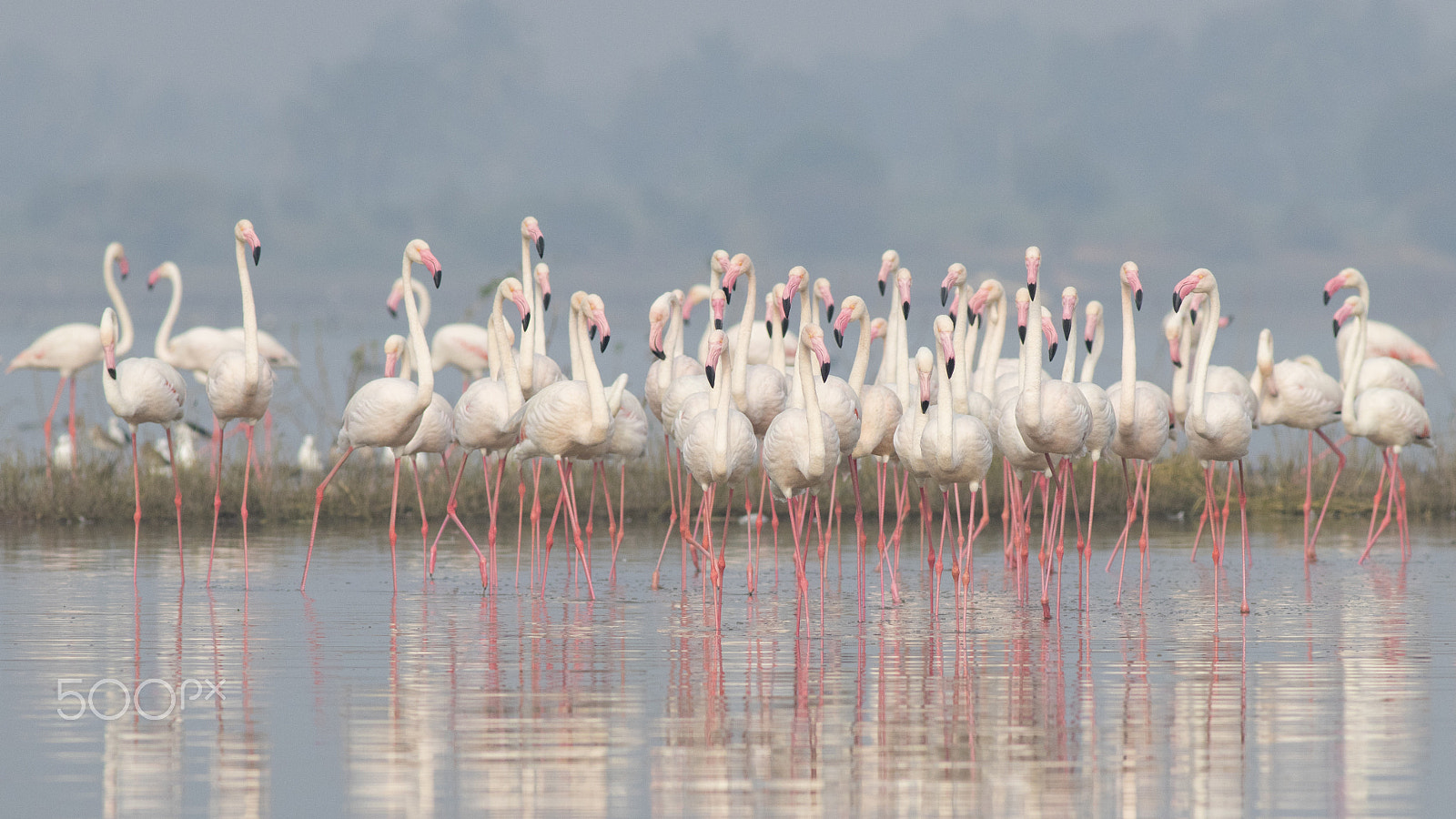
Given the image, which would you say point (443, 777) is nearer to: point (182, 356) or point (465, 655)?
point (465, 655)

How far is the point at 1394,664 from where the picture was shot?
8.79 m

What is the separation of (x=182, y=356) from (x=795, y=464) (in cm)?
1067

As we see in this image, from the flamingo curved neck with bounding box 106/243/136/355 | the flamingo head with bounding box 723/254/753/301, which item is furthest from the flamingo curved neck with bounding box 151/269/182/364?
the flamingo head with bounding box 723/254/753/301

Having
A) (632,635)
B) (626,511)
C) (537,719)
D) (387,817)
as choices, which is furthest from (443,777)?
(626,511)

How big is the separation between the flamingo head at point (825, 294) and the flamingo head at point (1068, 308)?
224 cm

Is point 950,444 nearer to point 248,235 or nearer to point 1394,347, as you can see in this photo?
point 248,235

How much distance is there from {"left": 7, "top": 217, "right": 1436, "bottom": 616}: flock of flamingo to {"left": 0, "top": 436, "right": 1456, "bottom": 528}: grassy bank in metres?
2.85

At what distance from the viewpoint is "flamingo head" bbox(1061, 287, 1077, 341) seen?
1102 centimetres

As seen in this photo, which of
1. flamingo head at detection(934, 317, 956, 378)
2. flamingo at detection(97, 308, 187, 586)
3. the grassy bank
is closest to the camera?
flamingo head at detection(934, 317, 956, 378)

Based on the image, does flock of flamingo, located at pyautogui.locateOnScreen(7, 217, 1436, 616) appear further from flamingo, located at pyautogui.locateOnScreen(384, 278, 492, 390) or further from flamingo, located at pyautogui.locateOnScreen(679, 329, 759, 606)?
flamingo, located at pyautogui.locateOnScreen(384, 278, 492, 390)

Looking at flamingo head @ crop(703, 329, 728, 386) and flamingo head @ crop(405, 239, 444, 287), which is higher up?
flamingo head @ crop(405, 239, 444, 287)

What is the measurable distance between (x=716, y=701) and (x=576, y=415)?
425 centimetres

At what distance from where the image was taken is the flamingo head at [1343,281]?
49.1ft

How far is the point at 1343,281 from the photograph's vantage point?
14992mm
